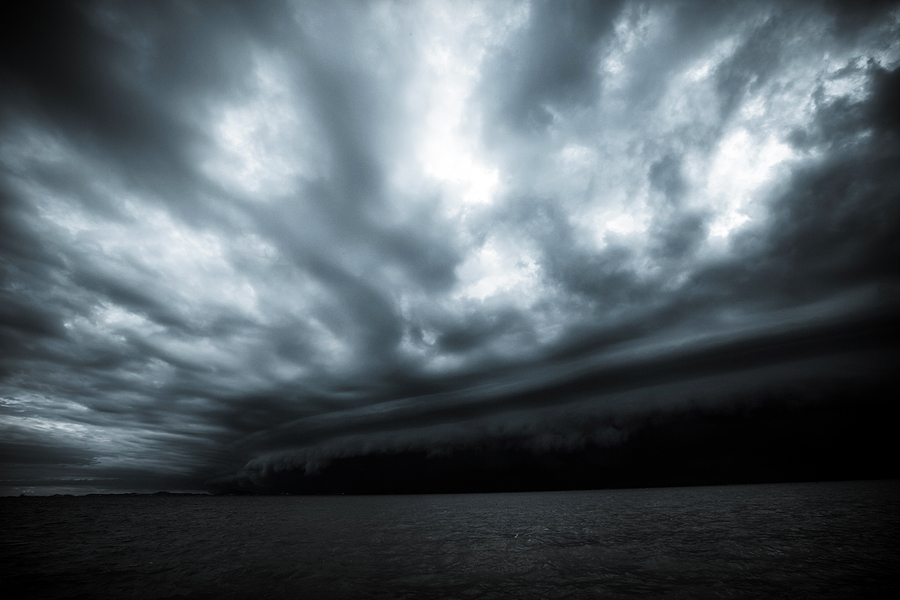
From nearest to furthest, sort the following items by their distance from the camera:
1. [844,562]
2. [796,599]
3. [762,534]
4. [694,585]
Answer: [796,599] → [694,585] → [844,562] → [762,534]

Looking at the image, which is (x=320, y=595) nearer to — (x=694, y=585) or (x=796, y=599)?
(x=694, y=585)

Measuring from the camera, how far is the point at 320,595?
2152cm

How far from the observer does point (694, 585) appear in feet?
70.1

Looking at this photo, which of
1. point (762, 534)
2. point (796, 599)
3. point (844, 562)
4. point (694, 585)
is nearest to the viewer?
point (796, 599)

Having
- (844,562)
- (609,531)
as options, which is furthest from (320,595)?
(609,531)

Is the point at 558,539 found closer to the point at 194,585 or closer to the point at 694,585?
the point at 694,585

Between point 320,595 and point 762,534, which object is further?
point 762,534

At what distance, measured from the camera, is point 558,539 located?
4112 centimetres

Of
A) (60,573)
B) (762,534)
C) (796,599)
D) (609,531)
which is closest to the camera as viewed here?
(796,599)

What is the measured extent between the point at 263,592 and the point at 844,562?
3947cm

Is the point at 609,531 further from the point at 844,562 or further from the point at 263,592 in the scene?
the point at 263,592

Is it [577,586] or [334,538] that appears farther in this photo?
[334,538]

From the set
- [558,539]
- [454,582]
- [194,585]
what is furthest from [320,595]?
[558,539]

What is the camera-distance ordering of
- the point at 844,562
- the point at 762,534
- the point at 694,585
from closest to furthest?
the point at 694,585, the point at 844,562, the point at 762,534
